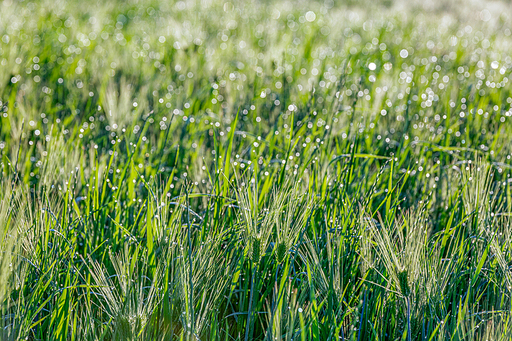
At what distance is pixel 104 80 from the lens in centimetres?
201

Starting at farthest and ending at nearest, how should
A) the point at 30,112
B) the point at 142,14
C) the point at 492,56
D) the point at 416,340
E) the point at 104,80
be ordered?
the point at 142,14, the point at 492,56, the point at 104,80, the point at 30,112, the point at 416,340

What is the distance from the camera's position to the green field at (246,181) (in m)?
0.84

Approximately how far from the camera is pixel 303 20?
383 cm

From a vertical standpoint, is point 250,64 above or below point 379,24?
below

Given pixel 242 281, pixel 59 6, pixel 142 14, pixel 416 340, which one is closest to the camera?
pixel 416 340

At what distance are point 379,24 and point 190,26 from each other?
6.23 ft

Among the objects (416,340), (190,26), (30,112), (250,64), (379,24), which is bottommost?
(416,340)

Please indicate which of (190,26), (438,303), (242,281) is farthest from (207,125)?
(190,26)

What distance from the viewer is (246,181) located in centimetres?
100

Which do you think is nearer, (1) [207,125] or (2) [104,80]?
(1) [207,125]

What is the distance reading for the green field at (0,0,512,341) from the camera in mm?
837

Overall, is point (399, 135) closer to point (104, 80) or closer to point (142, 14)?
point (104, 80)

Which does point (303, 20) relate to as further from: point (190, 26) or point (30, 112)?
point (30, 112)

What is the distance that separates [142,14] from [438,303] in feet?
11.6
